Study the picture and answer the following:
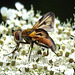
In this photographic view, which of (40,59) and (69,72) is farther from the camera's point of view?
(40,59)

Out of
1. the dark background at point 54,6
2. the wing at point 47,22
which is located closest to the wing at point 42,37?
the wing at point 47,22

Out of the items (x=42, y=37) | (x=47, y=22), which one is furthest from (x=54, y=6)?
(x=42, y=37)

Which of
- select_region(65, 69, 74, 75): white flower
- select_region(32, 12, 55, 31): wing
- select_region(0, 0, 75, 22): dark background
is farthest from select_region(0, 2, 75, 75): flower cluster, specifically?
select_region(0, 0, 75, 22): dark background

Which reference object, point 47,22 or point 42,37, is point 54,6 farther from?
point 42,37

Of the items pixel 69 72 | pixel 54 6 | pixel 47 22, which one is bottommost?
pixel 69 72

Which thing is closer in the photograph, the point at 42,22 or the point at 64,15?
the point at 42,22

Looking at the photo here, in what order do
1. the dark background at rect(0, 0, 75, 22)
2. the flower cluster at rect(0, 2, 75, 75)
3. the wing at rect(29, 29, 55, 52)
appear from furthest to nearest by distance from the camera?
the dark background at rect(0, 0, 75, 22) < the flower cluster at rect(0, 2, 75, 75) < the wing at rect(29, 29, 55, 52)

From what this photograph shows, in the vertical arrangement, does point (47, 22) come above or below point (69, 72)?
above

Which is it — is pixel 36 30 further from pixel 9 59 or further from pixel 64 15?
pixel 64 15

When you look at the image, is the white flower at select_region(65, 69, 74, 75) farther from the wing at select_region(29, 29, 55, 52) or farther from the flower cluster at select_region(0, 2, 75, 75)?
the wing at select_region(29, 29, 55, 52)

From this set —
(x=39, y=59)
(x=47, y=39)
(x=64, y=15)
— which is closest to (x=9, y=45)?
(x=39, y=59)

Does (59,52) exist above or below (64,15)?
below
